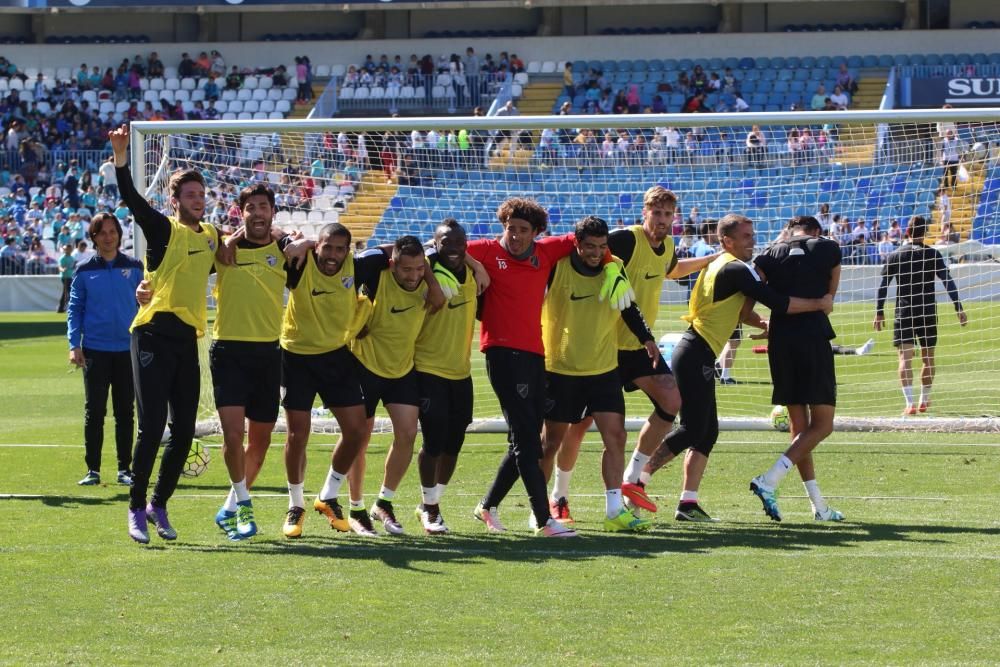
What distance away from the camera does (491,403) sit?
16.7 m

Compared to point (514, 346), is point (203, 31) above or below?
above

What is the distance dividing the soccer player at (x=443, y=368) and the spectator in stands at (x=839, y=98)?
113 feet

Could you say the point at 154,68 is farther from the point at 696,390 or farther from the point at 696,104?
the point at 696,390

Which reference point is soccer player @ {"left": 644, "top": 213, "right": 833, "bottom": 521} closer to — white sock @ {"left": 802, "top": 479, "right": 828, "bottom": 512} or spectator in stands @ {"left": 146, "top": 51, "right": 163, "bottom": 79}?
white sock @ {"left": 802, "top": 479, "right": 828, "bottom": 512}

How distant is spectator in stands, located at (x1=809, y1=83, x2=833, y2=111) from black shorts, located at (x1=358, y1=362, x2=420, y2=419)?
3460cm

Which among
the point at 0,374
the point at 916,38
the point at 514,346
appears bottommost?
the point at 0,374

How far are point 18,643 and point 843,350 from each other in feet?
56.3

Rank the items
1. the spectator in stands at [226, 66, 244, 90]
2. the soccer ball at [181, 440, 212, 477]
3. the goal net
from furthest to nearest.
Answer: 1. the spectator in stands at [226, 66, 244, 90]
2. the goal net
3. the soccer ball at [181, 440, 212, 477]

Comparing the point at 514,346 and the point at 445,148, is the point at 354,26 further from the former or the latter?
the point at 514,346

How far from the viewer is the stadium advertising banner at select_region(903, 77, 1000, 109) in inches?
1625

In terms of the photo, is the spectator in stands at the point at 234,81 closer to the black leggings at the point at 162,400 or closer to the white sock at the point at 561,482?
the white sock at the point at 561,482

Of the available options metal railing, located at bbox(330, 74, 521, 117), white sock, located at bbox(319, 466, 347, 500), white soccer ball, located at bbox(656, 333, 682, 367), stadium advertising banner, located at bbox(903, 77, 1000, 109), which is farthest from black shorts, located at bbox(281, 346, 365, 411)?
metal railing, located at bbox(330, 74, 521, 117)

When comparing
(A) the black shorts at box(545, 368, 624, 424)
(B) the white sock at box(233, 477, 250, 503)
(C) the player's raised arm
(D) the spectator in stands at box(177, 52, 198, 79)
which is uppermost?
(D) the spectator in stands at box(177, 52, 198, 79)

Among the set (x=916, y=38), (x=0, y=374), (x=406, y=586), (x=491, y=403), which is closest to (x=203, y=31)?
(x=916, y=38)
